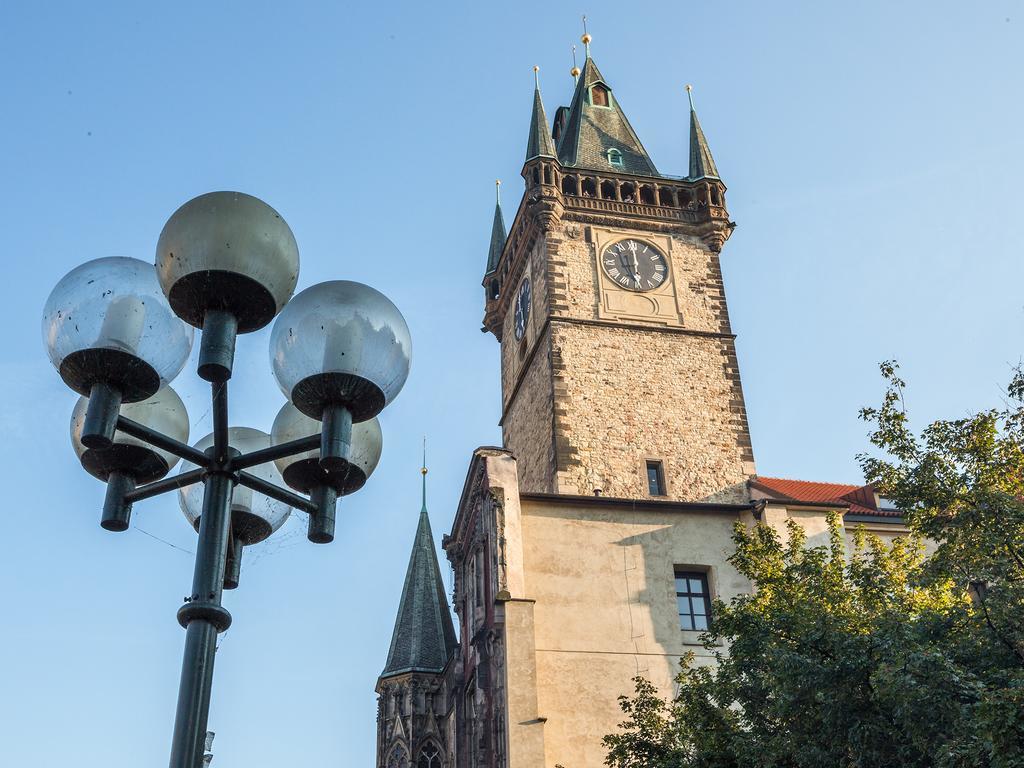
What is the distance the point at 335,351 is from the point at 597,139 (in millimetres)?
33482

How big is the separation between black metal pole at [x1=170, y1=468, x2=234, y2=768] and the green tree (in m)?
7.85

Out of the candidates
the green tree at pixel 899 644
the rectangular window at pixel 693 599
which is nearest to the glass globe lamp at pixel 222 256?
the green tree at pixel 899 644

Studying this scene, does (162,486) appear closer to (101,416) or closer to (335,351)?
(101,416)

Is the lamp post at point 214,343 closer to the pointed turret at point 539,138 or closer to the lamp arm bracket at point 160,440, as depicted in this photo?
the lamp arm bracket at point 160,440

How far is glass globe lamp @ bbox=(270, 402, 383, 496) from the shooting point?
693cm

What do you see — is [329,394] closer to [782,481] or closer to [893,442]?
[893,442]

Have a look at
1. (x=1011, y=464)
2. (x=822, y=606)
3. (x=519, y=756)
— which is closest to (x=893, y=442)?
(x=1011, y=464)

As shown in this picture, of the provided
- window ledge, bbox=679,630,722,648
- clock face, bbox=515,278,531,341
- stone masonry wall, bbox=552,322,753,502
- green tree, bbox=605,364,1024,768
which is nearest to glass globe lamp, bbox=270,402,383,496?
green tree, bbox=605,364,1024,768

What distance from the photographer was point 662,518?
1033 inches

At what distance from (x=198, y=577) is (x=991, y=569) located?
10.3 meters

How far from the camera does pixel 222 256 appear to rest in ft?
19.7

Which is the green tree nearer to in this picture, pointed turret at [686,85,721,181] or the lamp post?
the lamp post

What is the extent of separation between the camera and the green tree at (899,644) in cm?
1166

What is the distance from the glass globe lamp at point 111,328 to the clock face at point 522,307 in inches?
1161
